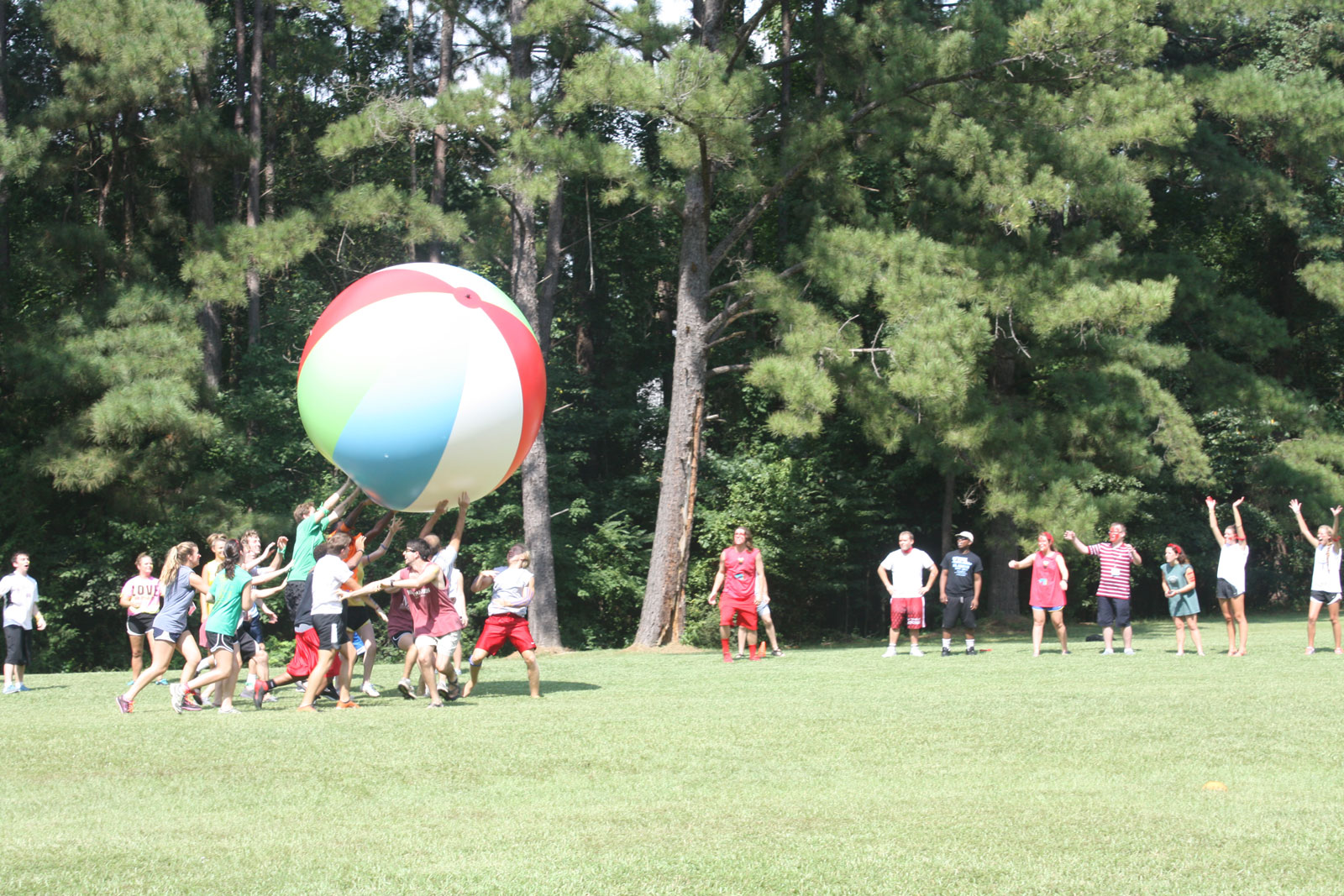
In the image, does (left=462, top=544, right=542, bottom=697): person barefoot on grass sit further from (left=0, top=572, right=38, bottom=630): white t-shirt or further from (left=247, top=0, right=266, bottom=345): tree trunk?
(left=247, top=0, right=266, bottom=345): tree trunk

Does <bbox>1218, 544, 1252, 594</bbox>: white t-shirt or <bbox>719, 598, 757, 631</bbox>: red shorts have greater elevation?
<bbox>1218, 544, 1252, 594</bbox>: white t-shirt

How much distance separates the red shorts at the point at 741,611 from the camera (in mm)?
15086

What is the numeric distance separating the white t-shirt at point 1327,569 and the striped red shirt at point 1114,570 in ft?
6.93

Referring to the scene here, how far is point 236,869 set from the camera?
4.83 m

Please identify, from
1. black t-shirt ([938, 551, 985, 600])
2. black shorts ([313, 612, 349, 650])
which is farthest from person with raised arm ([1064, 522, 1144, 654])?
black shorts ([313, 612, 349, 650])

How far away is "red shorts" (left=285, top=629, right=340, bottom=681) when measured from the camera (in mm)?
10336

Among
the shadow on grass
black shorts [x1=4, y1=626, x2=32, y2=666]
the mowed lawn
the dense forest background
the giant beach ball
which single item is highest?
the dense forest background

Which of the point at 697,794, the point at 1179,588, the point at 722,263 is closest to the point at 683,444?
the point at 722,263

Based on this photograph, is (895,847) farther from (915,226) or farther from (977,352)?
(915,226)

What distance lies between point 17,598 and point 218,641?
4492 mm

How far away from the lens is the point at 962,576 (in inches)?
617

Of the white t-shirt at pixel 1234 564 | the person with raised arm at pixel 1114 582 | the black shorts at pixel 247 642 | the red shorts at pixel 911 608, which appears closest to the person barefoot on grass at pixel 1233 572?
the white t-shirt at pixel 1234 564

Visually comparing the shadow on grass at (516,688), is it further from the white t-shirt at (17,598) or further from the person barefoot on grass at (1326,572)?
the person barefoot on grass at (1326,572)

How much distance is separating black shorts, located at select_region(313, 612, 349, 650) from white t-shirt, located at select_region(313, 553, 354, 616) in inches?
0.8
